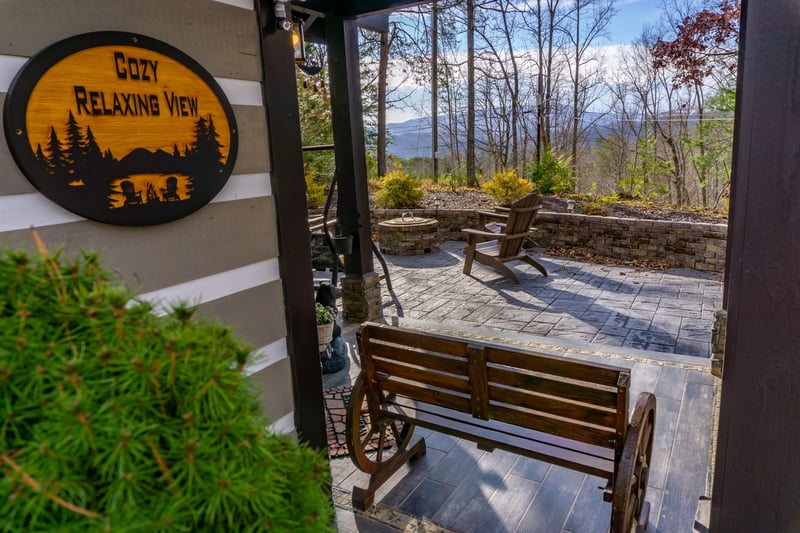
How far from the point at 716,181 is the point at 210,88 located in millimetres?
11633

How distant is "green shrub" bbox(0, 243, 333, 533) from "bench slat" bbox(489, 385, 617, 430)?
1407 millimetres

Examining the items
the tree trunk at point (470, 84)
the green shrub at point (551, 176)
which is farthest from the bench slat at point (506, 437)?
the tree trunk at point (470, 84)

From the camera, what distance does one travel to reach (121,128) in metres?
1.26

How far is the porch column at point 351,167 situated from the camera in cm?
419

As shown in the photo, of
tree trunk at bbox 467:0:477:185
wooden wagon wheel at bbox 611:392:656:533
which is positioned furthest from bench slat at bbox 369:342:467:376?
tree trunk at bbox 467:0:477:185

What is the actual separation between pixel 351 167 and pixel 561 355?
7.46 ft

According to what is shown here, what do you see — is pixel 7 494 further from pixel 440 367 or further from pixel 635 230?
pixel 635 230

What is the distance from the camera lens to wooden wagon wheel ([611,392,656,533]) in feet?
5.33

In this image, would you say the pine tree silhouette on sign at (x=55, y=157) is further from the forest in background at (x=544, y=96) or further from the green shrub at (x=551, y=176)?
the green shrub at (x=551, y=176)

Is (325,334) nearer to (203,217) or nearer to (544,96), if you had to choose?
(203,217)

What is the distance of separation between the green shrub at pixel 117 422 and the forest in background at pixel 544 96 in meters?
8.79

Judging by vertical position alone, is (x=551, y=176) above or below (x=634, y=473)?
above

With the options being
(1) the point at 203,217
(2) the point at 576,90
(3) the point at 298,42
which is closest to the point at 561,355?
(3) the point at 298,42

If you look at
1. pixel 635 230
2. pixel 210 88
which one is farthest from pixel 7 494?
pixel 635 230
